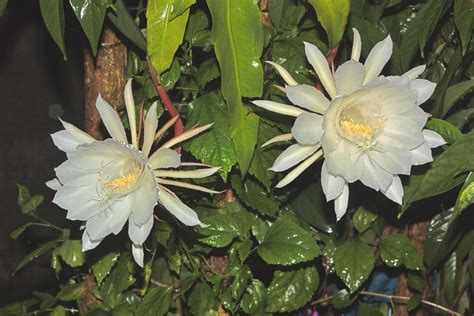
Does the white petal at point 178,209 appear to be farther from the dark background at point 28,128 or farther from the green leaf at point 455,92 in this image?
the dark background at point 28,128

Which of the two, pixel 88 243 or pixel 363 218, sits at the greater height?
pixel 88 243

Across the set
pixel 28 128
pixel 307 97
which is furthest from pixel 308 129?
pixel 28 128

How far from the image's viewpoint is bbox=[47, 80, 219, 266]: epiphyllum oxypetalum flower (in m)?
0.93

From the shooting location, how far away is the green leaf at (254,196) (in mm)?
1134

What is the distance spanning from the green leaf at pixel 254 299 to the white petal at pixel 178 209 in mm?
328

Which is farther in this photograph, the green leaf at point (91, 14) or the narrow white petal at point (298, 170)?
the green leaf at point (91, 14)

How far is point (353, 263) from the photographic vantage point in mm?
1208

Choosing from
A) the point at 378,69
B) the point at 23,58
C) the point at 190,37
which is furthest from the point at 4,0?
the point at 23,58

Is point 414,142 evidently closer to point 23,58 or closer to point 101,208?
point 101,208

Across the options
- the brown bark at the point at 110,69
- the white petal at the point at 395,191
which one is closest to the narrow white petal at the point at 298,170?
the white petal at the point at 395,191

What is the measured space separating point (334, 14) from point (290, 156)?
0.18 metres

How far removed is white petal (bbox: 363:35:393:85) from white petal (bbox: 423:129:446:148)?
111mm

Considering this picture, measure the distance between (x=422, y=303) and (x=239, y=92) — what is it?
0.69 metres

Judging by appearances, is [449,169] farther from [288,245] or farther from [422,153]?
[288,245]
